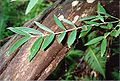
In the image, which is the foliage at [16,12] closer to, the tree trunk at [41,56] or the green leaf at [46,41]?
the tree trunk at [41,56]

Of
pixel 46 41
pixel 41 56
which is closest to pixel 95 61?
pixel 41 56

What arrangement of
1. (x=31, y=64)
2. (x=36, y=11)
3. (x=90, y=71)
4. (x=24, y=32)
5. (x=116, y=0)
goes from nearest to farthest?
(x=24, y=32), (x=31, y=64), (x=116, y=0), (x=90, y=71), (x=36, y=11)

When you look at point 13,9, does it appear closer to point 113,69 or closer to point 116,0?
point 113,69

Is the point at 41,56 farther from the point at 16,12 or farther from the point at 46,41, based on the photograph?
the point at 16,12

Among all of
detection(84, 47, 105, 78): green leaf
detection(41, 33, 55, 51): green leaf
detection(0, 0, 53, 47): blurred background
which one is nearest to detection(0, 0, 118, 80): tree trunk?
detection(41, 33, 55, 51): green leaf

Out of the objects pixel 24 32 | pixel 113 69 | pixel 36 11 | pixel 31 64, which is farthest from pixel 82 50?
pixel 24 32
